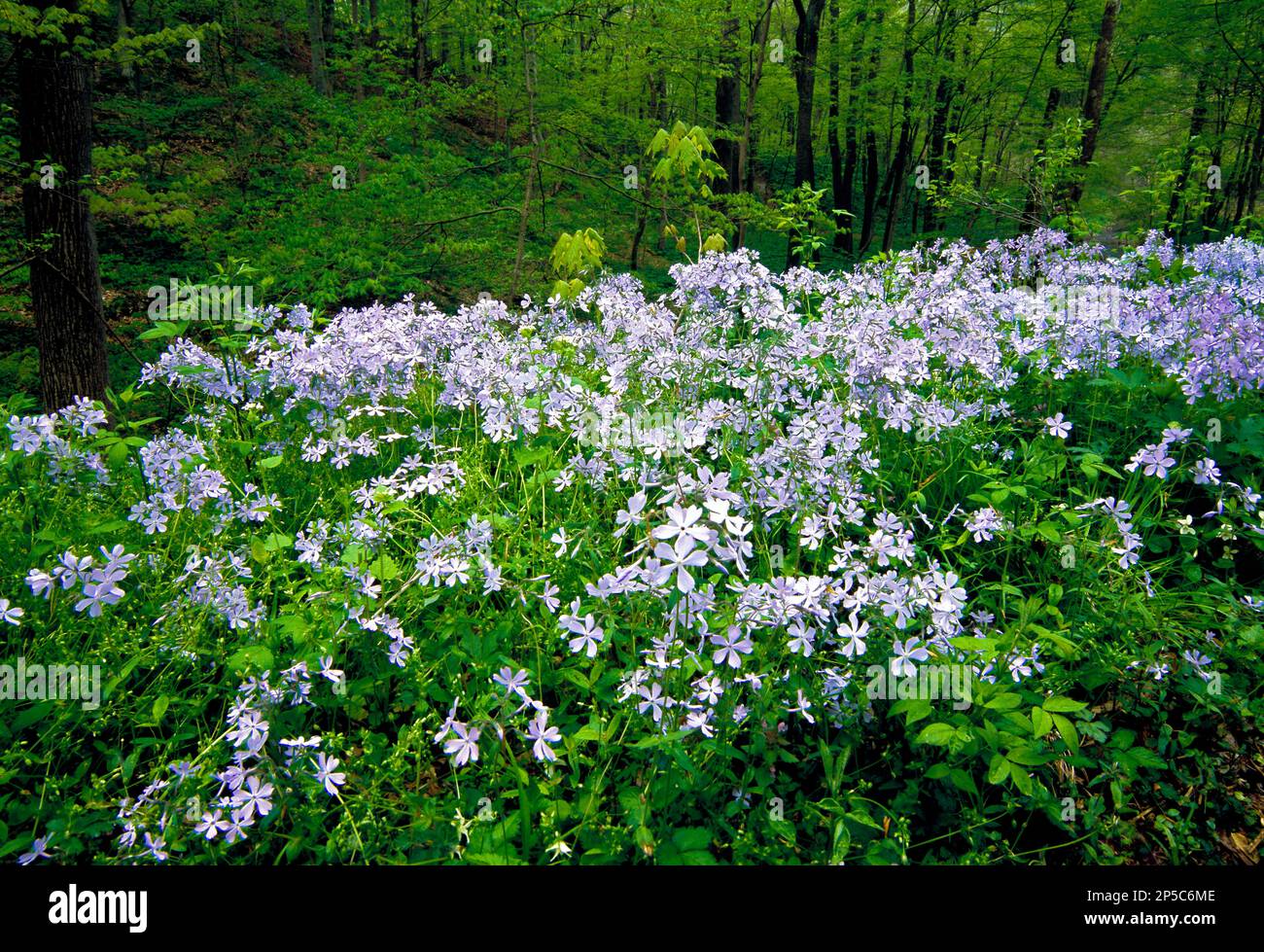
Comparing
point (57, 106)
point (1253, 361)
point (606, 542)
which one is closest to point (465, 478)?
point (606, 542)

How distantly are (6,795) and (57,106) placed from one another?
604 centimetres

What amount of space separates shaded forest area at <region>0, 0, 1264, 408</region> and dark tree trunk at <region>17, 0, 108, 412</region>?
20mm

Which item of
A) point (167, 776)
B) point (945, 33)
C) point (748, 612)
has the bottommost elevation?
point (167, 776)

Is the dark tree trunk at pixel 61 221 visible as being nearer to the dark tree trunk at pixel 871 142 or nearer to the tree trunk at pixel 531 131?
the tree trunk at pixel 531 131

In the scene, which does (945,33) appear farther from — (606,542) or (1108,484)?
(606,542)

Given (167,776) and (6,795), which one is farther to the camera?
(167,776)

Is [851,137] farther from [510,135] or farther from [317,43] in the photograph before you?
[317,43]

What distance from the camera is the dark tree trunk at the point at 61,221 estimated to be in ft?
17.0

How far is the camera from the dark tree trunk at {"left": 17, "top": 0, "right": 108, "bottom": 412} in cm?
519

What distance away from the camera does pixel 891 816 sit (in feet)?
5.74
